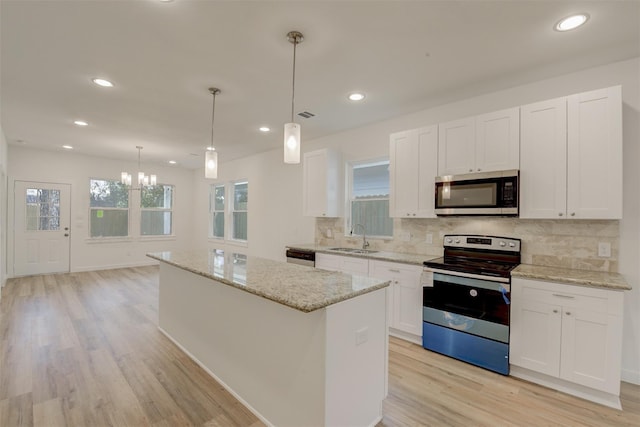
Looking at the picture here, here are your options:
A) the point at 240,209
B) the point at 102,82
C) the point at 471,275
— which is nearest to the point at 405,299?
the point at 471,275

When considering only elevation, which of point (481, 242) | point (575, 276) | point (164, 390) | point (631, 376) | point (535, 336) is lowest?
point (164, 390)

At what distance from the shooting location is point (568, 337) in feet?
7.40

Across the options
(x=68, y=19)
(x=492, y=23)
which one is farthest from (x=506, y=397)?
(x=68, y=19)

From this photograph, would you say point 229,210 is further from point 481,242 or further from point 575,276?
point 575,276

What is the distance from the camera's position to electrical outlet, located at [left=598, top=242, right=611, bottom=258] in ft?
8.20

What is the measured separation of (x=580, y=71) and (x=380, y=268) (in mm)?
2676

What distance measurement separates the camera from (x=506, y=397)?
2.23 metres

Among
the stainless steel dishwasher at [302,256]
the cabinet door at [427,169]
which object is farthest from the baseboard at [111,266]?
the cabinet door at [427,169]

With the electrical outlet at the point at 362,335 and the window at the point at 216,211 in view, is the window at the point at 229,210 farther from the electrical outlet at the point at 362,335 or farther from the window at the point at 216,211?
the electrical outlet at the point at 362,335

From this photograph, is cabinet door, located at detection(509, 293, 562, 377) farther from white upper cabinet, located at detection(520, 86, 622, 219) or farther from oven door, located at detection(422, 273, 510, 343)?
white upper cabinet, located at detection(520, 86, 622, 219)

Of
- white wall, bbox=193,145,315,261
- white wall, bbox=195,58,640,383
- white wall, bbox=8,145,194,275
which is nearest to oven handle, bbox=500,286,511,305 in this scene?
white wall, bbox=195,58,640,383

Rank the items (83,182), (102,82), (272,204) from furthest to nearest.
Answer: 1. (83,182)
2. (272,204)
3. (102,82)

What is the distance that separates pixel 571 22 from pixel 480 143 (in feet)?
3.69

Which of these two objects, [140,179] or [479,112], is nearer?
[479,112]
